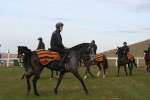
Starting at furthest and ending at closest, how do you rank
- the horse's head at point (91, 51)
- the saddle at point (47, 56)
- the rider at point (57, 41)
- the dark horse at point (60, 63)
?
1. the horse's head at point (91, 51)
2. the rider at point (57, 41)
3. the dark horse at point (60, 63)
4. the saddle at point (47, 56)

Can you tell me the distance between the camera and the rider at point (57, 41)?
20.5 metres

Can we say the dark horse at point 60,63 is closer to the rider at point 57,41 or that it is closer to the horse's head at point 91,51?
the horse's head at point 91,51

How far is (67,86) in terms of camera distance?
24422 millimetres

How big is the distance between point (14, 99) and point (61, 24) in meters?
3.91

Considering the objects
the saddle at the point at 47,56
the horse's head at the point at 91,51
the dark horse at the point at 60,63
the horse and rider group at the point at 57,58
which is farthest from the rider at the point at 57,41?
the horse's head at the point at 91,51

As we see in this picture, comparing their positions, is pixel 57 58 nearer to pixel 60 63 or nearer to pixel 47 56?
pixel 60 63

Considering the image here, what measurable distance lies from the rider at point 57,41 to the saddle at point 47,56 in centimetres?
21

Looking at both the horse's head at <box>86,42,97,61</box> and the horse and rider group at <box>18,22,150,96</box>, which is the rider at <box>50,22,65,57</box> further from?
the horse's head at <box>86,42,97,61</box>

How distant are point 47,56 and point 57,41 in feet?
2.75

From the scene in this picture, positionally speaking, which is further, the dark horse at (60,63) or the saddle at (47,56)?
the dark horse at (60,63)

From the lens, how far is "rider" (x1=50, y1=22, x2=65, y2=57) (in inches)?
808

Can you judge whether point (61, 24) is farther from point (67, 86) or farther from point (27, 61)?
point (67, 86)

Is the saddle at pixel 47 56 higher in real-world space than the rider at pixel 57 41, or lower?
lower

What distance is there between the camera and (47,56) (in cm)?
2016
